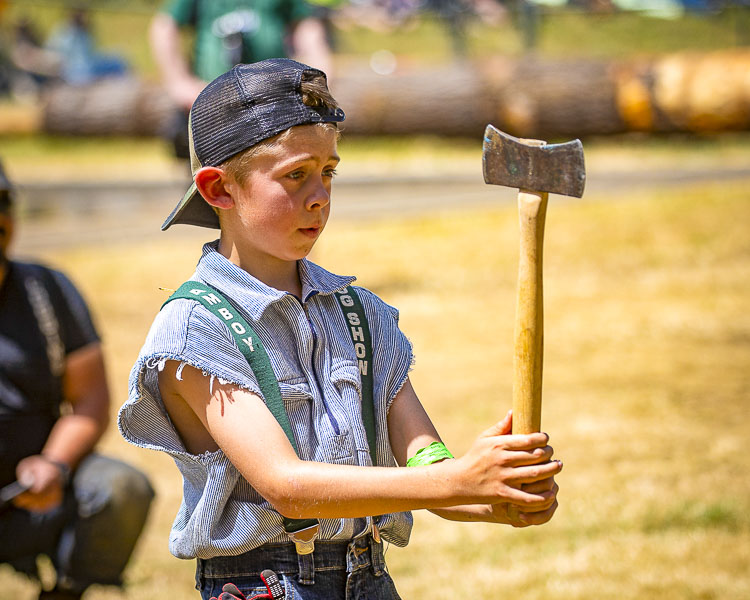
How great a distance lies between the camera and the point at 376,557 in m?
1.81

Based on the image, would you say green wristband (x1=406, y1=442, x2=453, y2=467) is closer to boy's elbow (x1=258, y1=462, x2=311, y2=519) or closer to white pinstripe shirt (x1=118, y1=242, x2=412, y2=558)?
white pinstripe shirt (x1=118, y1=242, x2=412, y2=558)

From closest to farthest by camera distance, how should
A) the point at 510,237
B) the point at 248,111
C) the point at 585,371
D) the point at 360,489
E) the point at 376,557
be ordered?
the point at 360,489, the point at 248,111, the point at 376,557, the point at 585,371, the point at 510,237

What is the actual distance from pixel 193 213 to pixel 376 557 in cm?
71

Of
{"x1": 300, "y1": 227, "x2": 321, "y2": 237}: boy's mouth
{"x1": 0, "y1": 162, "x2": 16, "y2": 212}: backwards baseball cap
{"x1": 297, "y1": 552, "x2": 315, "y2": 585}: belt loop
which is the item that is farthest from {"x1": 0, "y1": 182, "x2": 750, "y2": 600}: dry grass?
{"x1": 300, "y1": 227, "x2": 321, "y2": 237}: boy's mouth

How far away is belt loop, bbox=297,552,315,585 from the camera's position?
171 cm

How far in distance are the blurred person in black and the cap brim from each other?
143cm

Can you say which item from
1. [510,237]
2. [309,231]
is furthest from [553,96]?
[309,231]

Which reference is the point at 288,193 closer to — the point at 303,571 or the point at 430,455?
the point at 430,455

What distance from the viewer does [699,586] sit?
3.14 m

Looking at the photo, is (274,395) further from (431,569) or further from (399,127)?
(399,127)

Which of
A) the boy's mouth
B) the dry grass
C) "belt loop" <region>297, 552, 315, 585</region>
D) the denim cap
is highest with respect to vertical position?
the denim cap

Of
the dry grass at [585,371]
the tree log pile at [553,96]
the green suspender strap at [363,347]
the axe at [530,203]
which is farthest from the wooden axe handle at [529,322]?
the tree log pile at [553,96]

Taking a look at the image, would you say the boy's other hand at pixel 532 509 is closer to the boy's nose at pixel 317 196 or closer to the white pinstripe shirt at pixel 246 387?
the white pinstripe shirt at pixel 246 387

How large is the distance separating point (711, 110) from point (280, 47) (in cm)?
635
